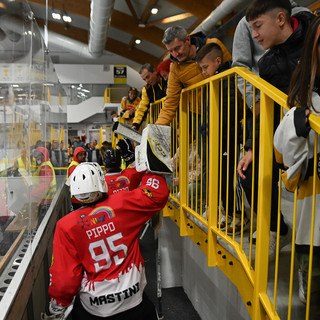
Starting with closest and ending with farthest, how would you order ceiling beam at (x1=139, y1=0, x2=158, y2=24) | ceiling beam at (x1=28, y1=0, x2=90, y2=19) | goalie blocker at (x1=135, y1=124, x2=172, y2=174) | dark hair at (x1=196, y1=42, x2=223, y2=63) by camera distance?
goalie blocker at (x1=135, y1=124, x2=172, y2=174) → dark hair at (x1=196, y1=42, x2=223, y2=63) → ceiling beam at (x1=139, y1=0, x2=158, y2=24) → ceiling beam at (x1=28, y1=0, x2=90, y2=19)

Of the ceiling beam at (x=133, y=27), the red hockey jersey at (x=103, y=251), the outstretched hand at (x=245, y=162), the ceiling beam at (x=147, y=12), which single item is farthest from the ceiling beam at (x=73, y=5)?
the outstretched hand at (x=245, y=162)

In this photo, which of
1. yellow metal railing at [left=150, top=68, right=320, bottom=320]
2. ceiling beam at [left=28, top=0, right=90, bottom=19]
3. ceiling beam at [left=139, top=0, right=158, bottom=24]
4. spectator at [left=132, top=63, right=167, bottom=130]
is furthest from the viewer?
ceiling beam at [left=28, top=0, right=90, bottom=19]

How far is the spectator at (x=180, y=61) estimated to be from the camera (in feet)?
8.86

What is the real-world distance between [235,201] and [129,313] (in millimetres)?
→ 1150

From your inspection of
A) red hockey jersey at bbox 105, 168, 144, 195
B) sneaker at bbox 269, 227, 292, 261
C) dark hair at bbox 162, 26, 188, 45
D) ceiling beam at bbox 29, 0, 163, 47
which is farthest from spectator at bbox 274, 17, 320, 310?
ceiling beam at bbox 29, 0, 163, 47

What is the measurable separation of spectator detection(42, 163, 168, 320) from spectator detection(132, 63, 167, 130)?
2.41 m

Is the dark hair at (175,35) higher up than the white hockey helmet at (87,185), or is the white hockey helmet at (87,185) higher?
the dark hair at (175,35)

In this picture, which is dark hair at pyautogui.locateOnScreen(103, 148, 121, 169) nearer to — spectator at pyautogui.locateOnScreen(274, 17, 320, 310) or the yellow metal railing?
the yellow metal railing

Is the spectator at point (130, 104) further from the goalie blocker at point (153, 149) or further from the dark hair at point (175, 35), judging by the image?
the goalie blocker at point (153, 149)

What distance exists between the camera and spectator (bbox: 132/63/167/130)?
4.43m

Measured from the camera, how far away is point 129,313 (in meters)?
2.34

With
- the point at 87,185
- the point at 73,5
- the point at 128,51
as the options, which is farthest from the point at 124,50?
the point at 87,185

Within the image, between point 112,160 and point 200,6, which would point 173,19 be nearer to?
point 200,6

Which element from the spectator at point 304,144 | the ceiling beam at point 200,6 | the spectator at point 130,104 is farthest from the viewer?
the ceiling beam at point 200,6
